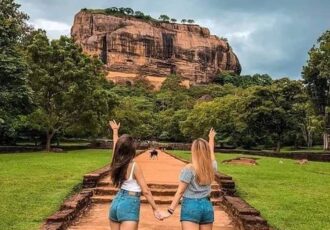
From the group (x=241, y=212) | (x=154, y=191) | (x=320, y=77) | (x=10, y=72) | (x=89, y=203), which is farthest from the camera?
(x=320, y=77)

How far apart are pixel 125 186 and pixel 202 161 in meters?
0.83

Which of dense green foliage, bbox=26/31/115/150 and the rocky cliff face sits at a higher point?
the rocky cliff face

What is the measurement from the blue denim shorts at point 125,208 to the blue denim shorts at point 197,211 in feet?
1.67

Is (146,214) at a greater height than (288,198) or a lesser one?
lesser

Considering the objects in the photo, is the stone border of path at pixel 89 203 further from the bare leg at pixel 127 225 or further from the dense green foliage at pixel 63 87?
the dense green foliage at pixel 63 87

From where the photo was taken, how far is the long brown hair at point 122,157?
4.99m

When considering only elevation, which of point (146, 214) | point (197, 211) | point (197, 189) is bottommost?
point (146, 214)

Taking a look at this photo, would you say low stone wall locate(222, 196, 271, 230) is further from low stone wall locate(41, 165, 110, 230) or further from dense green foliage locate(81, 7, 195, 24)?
dense green foliage locate(81, 7, 195, 24)

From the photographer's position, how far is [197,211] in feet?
16.7

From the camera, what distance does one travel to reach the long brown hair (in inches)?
197

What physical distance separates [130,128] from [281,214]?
149 ft

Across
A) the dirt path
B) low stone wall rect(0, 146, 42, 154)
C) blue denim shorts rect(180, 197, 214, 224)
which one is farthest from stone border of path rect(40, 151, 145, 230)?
low stone wall rect(0, 146, 42, 154)

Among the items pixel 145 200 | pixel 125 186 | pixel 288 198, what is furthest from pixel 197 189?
pixel 288 198

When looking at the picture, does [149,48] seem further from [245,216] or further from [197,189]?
[197,189]
